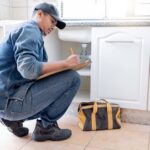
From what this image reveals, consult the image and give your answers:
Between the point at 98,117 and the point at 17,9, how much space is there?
62.8 inches

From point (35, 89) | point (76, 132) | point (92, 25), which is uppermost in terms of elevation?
point (92, 25)

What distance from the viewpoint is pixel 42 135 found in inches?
66.0

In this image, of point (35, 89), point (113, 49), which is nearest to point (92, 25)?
point (113, 49)

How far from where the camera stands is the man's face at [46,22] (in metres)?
1.53

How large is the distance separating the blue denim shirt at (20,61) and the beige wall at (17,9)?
4.31ft

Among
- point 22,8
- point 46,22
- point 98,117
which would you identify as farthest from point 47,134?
point 22,8

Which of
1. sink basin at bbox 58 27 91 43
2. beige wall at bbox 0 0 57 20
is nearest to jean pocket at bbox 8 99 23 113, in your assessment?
sink basin at bbox 58 27 91 43

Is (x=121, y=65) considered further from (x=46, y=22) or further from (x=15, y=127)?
(x=15, y=127)

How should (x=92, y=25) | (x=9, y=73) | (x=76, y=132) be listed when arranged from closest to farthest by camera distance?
(x=9, y=73) < (x=76, y=132) < (x=92, y=25)

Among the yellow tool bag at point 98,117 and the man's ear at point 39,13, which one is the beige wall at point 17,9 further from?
the yellow tool bag at point 98,117

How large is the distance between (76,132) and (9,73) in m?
0.66

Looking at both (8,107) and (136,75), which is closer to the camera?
(8,107)

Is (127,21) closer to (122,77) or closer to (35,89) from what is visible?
(122,77)

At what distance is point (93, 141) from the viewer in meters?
1.68
